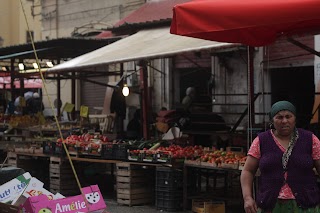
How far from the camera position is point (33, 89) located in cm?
2594

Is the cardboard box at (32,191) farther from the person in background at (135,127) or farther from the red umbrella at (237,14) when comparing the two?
the person in background at (135,127)

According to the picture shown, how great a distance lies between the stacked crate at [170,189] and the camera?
363 inches

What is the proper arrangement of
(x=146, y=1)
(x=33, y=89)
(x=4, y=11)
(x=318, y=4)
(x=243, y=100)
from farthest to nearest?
(x=4, y=11), (x=33, y=89), (x=146, y=1), (x=243, y=100), (x=318, y=4)

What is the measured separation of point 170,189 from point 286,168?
5021 mm

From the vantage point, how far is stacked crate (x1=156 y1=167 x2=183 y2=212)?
30.2 ft

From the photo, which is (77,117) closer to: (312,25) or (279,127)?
(312,25)

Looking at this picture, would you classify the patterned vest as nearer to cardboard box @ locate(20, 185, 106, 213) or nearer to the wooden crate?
cardboard box @ locate(20, 185, 106, 213)

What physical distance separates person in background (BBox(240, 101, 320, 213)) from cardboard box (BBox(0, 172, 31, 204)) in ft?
7.09

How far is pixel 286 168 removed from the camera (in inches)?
171

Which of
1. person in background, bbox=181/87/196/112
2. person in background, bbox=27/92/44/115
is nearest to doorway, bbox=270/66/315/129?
person in background, bbox=181/87/196/112

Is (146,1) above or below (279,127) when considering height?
above

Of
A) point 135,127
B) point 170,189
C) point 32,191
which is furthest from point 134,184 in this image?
point 135,127

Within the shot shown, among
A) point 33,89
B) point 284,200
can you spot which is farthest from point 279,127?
point 33,89

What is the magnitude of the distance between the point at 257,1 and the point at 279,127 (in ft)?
5.20
